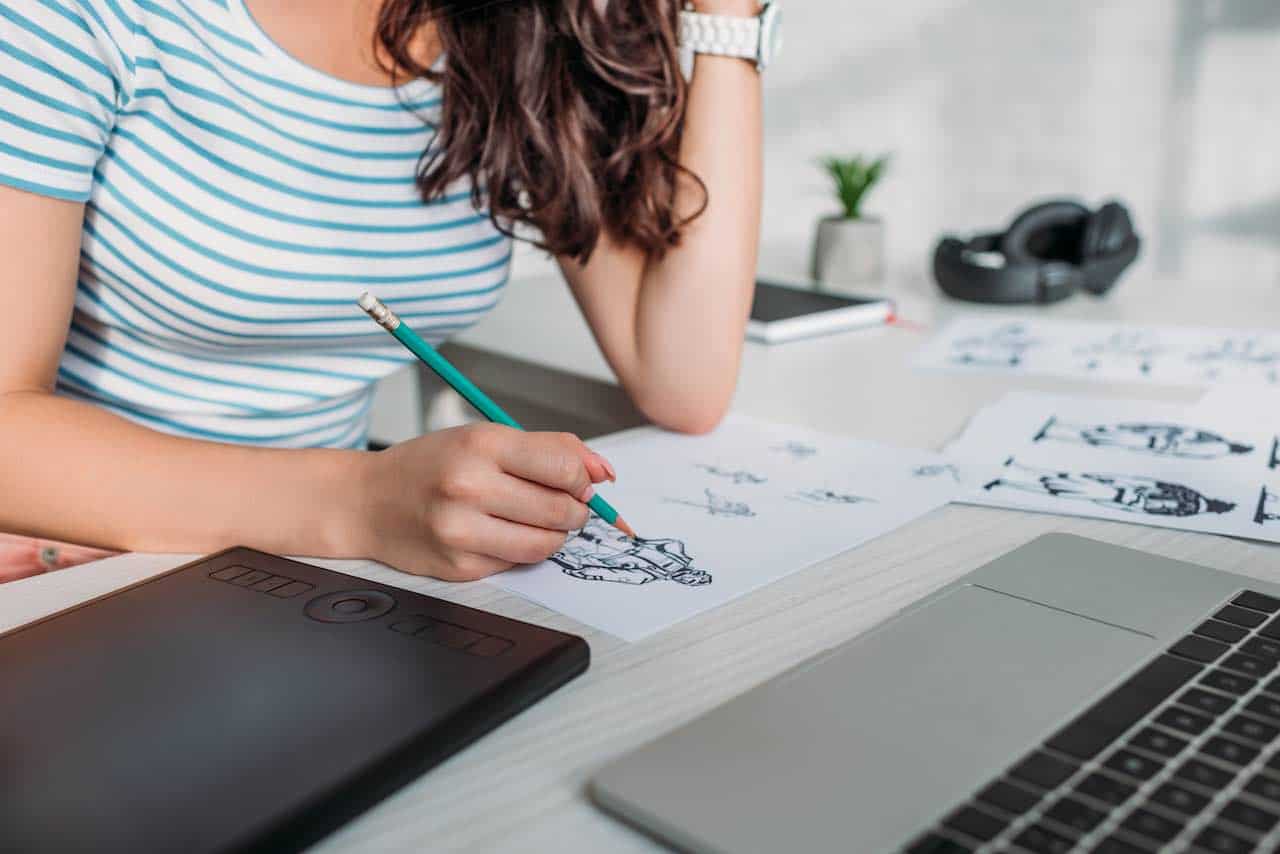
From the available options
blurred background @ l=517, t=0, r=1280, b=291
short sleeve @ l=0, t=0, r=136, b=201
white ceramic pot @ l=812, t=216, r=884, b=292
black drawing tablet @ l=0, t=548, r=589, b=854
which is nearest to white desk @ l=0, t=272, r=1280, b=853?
black drawing tablet @ l=0, t=548, r=589, b=854

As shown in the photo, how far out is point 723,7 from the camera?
2.92 ft

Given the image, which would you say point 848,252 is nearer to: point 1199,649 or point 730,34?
A: point 730,34

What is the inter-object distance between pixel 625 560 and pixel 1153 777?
29cm

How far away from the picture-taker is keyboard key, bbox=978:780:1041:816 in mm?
322

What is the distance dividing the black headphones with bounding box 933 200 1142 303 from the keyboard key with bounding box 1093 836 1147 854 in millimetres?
955

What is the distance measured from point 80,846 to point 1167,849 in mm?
311

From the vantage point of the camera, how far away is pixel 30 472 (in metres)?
0.59

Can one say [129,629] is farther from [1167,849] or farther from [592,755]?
[1167,849]

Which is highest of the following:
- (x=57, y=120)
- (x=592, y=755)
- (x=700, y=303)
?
(x=57, y=120)

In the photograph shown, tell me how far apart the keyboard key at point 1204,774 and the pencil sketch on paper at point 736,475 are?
362mm

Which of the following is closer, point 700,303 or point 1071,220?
point 700,303

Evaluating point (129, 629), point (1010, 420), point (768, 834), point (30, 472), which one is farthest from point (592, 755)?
point (1010, 420)

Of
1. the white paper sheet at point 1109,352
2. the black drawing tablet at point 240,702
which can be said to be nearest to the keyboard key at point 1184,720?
the black drawing tablet at point 240,702

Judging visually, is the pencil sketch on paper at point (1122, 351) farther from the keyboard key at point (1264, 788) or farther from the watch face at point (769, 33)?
the keyboard key at point (1264, 788)
